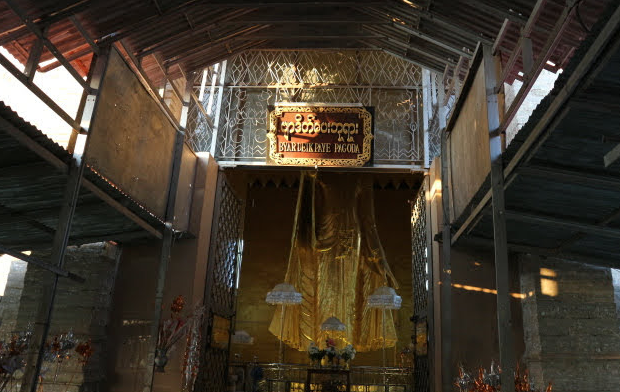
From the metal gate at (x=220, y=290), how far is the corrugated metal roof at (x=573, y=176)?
5.17 m

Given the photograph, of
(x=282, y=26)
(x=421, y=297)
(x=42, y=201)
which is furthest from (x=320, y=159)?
(x=42, y=201)

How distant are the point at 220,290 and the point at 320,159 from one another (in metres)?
3.59

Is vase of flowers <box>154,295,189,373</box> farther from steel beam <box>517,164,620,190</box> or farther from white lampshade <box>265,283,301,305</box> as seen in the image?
steel beam <box>517,164,620,190</box>

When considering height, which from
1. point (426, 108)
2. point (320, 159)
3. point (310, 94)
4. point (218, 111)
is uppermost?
point (310, 94)

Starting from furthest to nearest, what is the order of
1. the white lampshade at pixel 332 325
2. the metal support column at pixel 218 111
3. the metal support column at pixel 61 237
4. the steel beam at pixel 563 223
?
the white lampshade at pixel 332 325 → the metal support column at pixel 218 111 → the steel beam at pixel 563 223 → the metal support column at pixel 61 237

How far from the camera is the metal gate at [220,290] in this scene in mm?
10591

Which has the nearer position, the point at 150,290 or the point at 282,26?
the point at 282,26

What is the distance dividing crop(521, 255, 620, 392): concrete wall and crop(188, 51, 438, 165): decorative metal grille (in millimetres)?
3573

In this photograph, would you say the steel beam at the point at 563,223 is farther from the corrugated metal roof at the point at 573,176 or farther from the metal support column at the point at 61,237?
the metal support column at the point at 61,237

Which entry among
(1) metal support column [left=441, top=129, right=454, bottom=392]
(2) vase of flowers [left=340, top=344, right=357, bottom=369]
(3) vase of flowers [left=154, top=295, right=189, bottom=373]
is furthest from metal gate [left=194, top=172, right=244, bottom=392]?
(1) metal support column [left=441, top=129, right=454, bottom=392]

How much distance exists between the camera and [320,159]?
11000 mm

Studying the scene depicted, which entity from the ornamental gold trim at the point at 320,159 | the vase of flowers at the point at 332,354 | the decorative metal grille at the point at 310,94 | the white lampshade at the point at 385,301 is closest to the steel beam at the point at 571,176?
the decorative metal grille at the point at 310,94

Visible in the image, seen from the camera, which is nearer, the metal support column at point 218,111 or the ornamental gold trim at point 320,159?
the ornamental gold trim at point 320,159

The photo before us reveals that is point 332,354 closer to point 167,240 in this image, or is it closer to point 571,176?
point 167,240
